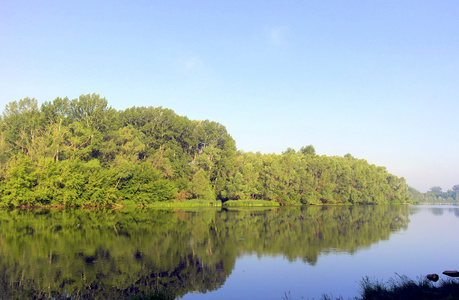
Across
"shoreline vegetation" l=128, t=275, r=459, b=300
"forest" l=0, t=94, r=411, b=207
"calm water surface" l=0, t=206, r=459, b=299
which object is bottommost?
"calm water surface" l=0, t=206, r=459, b=299

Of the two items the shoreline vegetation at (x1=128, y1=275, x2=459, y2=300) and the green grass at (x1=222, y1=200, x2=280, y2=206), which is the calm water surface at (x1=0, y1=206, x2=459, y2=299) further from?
the green grass at (x1=222, y1=200, x2=280, y2=206)

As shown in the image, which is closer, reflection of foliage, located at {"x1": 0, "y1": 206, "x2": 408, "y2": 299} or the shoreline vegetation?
the shoreline vegetation

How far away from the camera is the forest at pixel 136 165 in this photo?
50.1 meters

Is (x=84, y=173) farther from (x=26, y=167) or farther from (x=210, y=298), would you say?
(x=210, y=298)

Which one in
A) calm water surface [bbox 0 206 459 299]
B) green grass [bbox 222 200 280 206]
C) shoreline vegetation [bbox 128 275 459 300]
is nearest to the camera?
shoreline vegetation [bbox 128 275 459 300]

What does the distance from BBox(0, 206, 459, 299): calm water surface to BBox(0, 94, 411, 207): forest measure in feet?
76.4

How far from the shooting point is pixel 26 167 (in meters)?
47.8

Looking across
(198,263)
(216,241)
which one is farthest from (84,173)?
(198,263)

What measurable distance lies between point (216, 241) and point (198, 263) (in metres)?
6.52

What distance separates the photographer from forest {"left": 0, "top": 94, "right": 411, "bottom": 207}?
50094 mm

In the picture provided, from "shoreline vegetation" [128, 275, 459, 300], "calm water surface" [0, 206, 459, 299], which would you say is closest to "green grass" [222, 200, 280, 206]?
"calm water surface" [0, 206, 459, 299]

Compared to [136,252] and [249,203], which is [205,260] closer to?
[136,252]

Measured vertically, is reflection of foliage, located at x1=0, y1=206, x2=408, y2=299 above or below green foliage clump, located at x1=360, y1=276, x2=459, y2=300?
below

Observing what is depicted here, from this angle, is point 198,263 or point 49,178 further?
point 49,178
